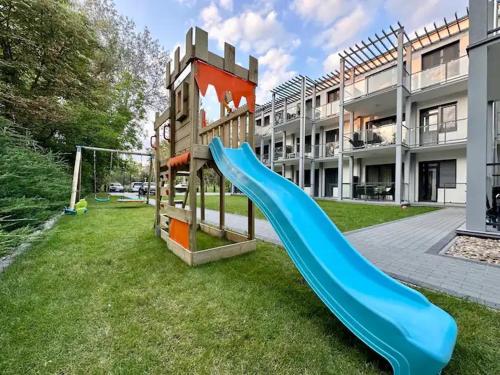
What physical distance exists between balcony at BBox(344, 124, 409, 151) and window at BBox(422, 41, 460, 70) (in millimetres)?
4257

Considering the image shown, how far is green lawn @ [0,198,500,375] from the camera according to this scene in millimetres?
1700

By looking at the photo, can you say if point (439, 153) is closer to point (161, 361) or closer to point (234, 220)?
point (234, 220)

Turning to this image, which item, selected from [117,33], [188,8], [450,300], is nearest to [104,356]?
[450,300]

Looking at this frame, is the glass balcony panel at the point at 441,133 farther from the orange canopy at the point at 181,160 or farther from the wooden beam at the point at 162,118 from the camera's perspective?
the orange canopy at the point at 181,160

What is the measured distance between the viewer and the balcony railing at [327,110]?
17.3 meters

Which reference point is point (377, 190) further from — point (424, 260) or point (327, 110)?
point (424, 260)

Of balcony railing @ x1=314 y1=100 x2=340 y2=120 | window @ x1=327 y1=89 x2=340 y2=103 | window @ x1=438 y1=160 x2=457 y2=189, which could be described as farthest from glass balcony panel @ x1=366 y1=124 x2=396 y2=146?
window @ x1=327 y1=89 x2=340 y2=103

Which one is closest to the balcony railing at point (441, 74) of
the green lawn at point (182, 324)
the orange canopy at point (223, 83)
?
the orange canopy at point (223, 83)

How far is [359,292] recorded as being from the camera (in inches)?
80.0

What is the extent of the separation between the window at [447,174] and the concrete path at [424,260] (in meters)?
8.39

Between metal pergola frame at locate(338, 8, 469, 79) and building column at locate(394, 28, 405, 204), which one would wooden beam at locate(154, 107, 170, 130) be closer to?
building column at locate(394, 28, 405, 204)

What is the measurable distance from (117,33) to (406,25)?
62.6ft

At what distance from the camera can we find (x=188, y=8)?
1080cm

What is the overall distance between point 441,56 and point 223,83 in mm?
15892
